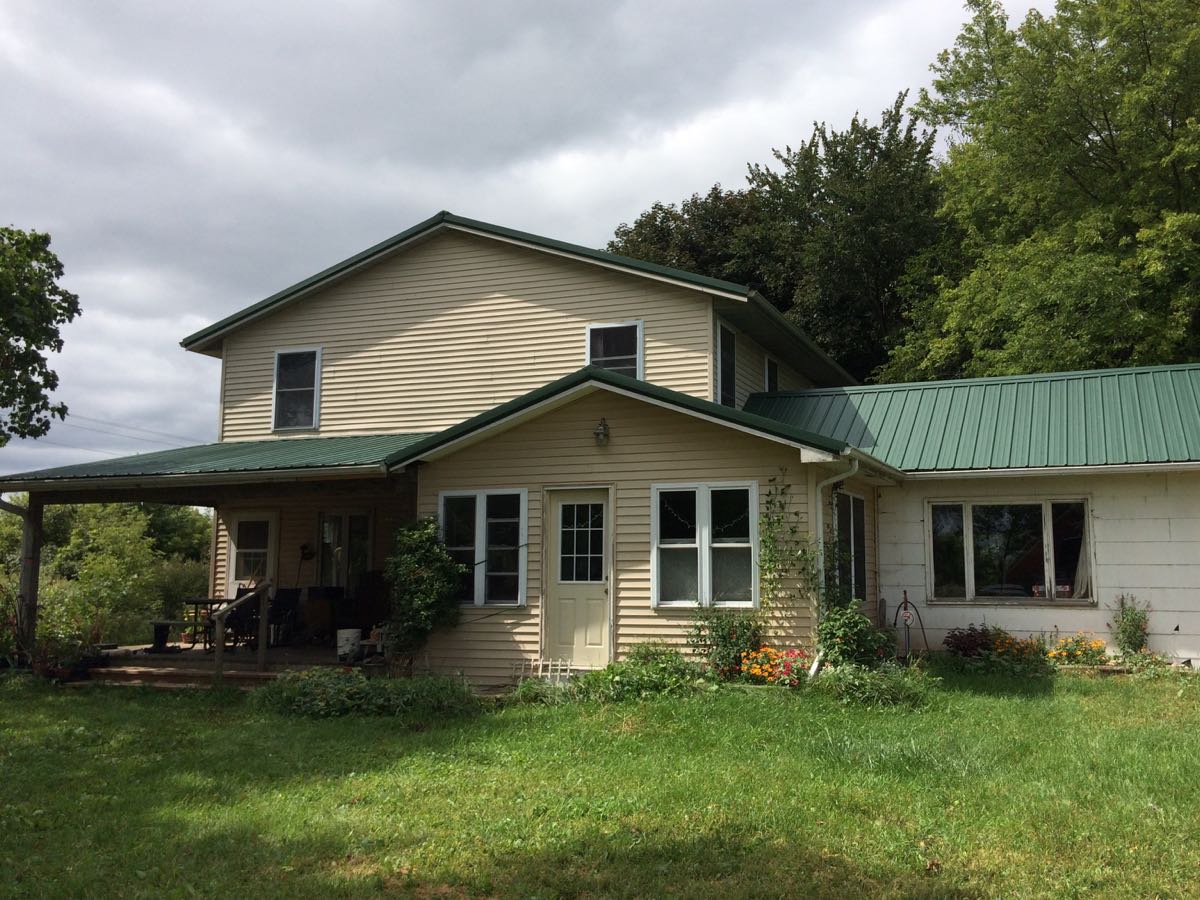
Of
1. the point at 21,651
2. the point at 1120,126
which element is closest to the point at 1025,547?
the point at 1120,126

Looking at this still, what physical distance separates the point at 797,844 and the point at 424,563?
7.09 m

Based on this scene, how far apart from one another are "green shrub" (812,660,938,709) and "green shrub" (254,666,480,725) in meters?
3.68

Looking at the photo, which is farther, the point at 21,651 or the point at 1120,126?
the point at 1120,126

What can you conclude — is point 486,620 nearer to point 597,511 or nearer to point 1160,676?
point 597,511

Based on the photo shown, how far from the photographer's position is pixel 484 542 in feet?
39.5

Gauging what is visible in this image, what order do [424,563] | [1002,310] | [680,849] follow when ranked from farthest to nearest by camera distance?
1. [1002,310]
2. [424,563]
3. [680,849]

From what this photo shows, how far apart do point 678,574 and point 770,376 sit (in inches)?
274

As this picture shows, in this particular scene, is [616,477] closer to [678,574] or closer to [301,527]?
[678,574]

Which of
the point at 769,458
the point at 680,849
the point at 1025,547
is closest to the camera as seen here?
the point at 680,849

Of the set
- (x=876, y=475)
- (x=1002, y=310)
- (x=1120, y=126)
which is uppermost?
(x=1120, y=126)

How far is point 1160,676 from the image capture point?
11172 millimetres

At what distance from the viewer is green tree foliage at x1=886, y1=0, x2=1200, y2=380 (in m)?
18.9

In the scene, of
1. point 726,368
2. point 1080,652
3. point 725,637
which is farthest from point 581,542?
point 1080,652

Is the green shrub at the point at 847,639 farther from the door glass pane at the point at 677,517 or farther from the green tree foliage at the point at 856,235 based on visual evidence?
the green tree foliage at the point at 856,235
